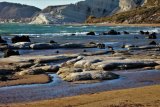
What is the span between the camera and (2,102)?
21656mm

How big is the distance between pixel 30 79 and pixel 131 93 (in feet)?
28.8

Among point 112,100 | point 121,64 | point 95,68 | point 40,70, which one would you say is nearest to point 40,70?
point 40,70

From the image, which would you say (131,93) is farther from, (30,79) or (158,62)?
(158,62)

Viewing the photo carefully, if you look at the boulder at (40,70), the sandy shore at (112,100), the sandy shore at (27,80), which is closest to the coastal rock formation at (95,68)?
the boulder at (40,70)

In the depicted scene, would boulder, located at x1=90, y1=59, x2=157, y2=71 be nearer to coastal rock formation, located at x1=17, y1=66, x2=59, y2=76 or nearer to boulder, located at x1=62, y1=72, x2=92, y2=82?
coastal rock formation, located at x1=17, y1=66, x2=59, y2=76

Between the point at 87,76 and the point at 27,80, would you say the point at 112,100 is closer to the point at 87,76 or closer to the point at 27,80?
the point at 87,76

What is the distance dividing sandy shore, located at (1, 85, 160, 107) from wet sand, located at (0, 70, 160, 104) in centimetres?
164

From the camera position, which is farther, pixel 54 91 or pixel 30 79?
pixel 30 79

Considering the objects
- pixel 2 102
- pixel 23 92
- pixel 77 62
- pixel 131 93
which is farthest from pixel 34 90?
pixel 77 62

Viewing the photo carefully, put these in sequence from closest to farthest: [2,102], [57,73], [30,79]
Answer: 1. [2,102]
2. [30,79]
3. [57,73]

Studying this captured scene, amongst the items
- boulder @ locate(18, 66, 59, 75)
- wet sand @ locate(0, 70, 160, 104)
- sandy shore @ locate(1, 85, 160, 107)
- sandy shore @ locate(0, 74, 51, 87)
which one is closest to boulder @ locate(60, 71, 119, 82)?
wet sand @ locate(0, 70, 160, 104)

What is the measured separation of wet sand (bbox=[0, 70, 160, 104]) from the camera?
22.9 m

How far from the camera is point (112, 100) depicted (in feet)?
67.2

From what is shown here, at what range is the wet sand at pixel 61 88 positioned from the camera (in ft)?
75.2
